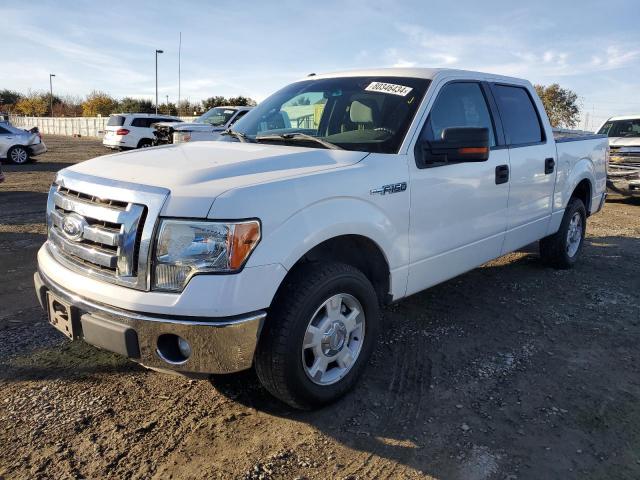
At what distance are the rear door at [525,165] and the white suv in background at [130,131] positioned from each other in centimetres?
1896

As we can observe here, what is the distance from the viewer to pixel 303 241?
8.66ft

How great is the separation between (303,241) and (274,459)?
A: 1.08 meters

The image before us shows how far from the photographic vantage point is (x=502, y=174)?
4227 millimetres

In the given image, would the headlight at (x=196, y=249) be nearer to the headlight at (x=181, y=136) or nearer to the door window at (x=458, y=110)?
the door window at (x=458, y=110)

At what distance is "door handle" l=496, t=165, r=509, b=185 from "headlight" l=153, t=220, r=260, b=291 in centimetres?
253

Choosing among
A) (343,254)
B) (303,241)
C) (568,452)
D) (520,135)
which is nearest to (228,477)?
(303,241)

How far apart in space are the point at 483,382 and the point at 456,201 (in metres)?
1.25

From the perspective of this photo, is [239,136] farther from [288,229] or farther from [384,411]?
[384,411]

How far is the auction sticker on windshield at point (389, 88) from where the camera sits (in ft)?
12.0

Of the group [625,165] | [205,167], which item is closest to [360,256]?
[205,167]

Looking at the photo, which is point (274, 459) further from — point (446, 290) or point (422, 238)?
point (446, 290)

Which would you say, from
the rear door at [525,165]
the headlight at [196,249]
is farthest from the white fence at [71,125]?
the headlight at [196,249]

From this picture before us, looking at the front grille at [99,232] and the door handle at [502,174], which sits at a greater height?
the door handle at [502,174]

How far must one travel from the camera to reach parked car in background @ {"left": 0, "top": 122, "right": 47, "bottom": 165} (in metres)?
17.2
